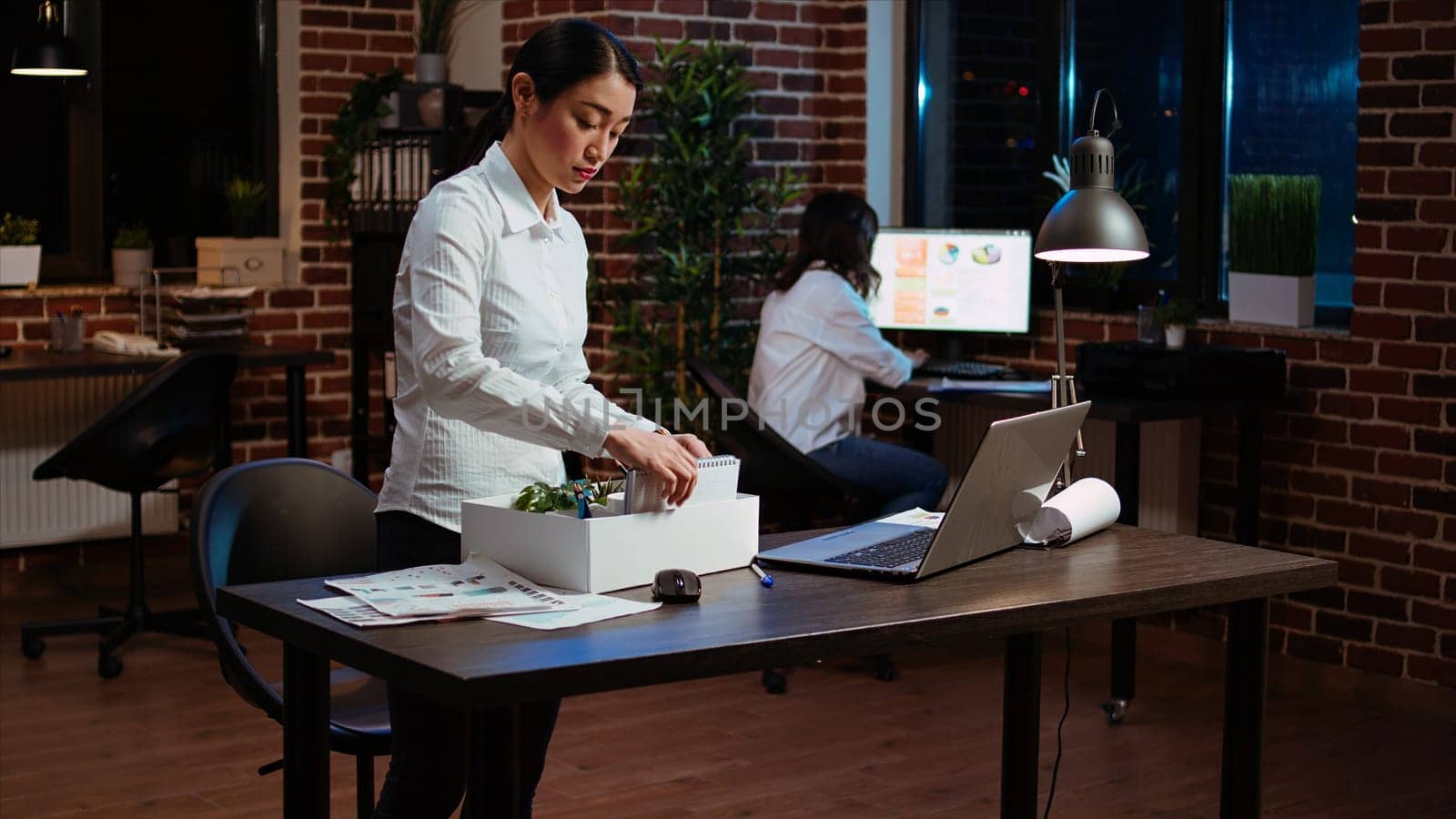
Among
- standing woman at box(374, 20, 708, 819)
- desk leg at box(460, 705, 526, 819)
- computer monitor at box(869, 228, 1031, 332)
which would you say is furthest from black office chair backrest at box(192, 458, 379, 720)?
computer monitor at box(869, 228, 1031, 332)

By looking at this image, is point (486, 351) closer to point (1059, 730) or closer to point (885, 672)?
point (1059, 730)

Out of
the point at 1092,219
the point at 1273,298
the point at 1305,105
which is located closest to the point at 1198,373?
the point at 1273,298

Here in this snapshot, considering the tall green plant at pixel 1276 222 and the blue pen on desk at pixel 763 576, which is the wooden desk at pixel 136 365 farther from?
the blue pen on desk at pixel 763 576

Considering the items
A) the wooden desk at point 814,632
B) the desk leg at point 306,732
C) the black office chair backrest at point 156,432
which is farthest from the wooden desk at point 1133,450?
the desk leg at point 306,732

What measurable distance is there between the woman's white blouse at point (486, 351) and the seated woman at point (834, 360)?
237 centimetres

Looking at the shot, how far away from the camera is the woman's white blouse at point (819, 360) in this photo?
488 centimetres

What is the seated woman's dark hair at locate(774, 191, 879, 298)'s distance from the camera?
491 cm

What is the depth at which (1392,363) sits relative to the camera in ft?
14.6

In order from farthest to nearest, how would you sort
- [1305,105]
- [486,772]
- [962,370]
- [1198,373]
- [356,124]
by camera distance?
[356,124] → [962,370] → [1305,105] → [1198,373] → [486,772]

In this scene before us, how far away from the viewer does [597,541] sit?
2.15 m

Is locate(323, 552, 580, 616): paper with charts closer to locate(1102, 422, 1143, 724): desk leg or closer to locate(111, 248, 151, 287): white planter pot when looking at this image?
locate(1102, 422, 1143, 724): desk leg

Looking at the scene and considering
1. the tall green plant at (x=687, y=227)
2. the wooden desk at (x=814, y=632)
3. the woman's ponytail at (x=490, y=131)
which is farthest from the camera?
the tall green plant at (x=687, y=227)

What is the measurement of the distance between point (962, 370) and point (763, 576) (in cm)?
286

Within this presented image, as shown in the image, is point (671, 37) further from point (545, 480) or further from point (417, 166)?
point (545, 480)
